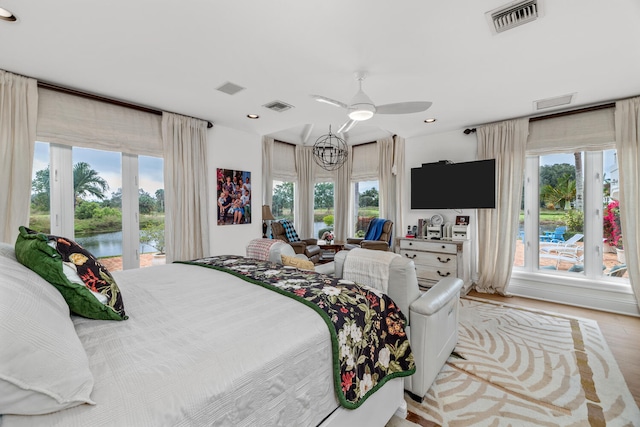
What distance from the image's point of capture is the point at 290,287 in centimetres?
153

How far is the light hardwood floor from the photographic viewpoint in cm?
214

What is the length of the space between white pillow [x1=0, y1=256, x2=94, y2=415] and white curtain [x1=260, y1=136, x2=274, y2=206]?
469 cm

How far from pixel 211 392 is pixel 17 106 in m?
3.48

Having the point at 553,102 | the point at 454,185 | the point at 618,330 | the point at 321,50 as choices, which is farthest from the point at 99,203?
the point at 618,330

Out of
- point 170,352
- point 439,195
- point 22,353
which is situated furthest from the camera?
point 439,195

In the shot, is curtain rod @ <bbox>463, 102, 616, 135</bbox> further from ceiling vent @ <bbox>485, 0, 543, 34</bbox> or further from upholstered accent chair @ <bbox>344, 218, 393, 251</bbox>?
upholstered accent chair @ <bbox>344, 218, 393, 251</bbox>

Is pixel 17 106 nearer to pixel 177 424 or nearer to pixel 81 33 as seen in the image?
pixel 81 33

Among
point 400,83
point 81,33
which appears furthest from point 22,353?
point 400,83

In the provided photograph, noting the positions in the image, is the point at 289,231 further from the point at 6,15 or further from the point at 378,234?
the point at 6,15

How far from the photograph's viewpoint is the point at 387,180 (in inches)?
212

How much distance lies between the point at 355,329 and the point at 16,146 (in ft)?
11.6

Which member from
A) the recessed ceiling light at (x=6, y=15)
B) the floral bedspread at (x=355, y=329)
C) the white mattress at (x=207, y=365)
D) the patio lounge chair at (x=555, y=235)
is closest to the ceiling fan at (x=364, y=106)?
the floral bedspread at (x=355, y=329)

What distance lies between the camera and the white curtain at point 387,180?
532cm

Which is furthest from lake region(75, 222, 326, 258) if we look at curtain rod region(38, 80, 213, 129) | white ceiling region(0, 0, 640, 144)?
white ceiling region(0, 0, 640, 144)
